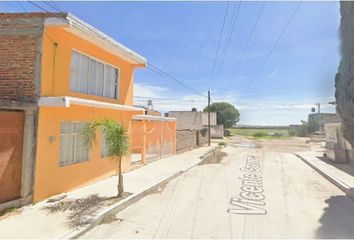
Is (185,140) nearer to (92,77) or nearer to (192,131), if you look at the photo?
(192,131)

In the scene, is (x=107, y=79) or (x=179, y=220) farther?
(x=107, y=79)

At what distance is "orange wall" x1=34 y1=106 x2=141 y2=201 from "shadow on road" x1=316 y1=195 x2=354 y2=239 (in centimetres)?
682

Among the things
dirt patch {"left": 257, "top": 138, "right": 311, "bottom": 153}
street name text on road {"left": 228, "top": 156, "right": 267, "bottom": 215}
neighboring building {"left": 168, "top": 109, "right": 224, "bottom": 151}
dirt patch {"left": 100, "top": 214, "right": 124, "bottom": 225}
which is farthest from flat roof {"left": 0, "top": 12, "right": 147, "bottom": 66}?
dirt patch {"left": 257, "top": 138, "right": 311, "bottom": 153}

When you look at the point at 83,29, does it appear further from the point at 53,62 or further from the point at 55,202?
the point at 55,202

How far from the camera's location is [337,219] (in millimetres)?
7594

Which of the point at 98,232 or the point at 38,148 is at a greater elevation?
the point at 38,148

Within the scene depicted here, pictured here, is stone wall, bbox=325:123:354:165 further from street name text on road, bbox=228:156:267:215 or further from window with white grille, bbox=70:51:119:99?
window with white grille, bbox=70:51:119:99

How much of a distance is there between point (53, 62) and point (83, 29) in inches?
51.7

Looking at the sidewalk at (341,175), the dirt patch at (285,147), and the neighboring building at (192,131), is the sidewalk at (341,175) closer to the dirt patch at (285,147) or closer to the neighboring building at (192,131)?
the neighboring building at (192,131)

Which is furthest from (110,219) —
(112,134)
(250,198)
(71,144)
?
(250,198)

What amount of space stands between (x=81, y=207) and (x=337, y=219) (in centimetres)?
637

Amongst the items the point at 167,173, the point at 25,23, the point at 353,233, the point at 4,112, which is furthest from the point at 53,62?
the point at 353,233

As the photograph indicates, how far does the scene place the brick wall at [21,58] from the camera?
8070 millimetres

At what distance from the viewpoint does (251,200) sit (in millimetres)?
9297
